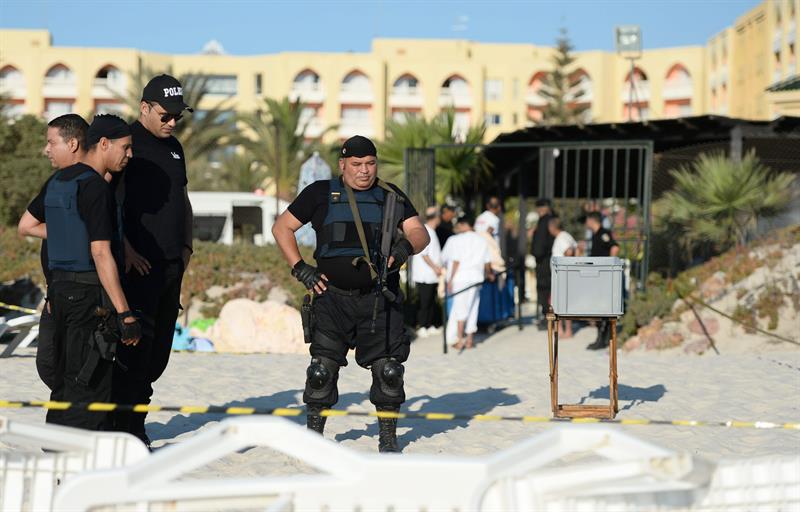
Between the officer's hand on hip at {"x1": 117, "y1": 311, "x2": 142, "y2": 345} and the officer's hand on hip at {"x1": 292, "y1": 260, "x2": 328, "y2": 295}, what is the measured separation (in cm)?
99

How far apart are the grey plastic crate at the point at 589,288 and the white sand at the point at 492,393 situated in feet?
2.75

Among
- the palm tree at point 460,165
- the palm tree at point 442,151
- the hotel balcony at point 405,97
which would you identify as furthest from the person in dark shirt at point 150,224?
the hotel balcony at point 405,97

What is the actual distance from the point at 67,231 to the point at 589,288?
12.8 ft

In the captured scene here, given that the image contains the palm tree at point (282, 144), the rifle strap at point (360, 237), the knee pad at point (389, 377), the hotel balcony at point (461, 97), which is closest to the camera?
the rifle strap at point (360, 237)

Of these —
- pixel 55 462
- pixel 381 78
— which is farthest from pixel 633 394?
pixel 381 78

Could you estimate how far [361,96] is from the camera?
249ft

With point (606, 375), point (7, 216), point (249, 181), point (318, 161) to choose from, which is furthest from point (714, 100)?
point (606, 375)

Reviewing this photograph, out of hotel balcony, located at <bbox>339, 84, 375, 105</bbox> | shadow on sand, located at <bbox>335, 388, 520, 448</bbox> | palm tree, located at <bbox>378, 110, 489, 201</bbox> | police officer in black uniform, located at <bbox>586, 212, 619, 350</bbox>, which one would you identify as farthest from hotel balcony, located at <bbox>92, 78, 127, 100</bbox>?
shadow on sand, located at <bbox>335, 388, 520, 448</bbox>

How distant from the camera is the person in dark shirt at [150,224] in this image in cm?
599

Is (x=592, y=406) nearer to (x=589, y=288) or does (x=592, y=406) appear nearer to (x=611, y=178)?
(x=589, y=288)

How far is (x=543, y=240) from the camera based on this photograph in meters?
14.5

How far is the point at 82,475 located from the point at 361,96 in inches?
2908

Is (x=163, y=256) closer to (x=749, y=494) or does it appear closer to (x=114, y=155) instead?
(x=114, y=155)

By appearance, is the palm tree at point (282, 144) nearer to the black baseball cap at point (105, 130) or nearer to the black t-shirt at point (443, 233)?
the black t-shirt at point (443, 233)
